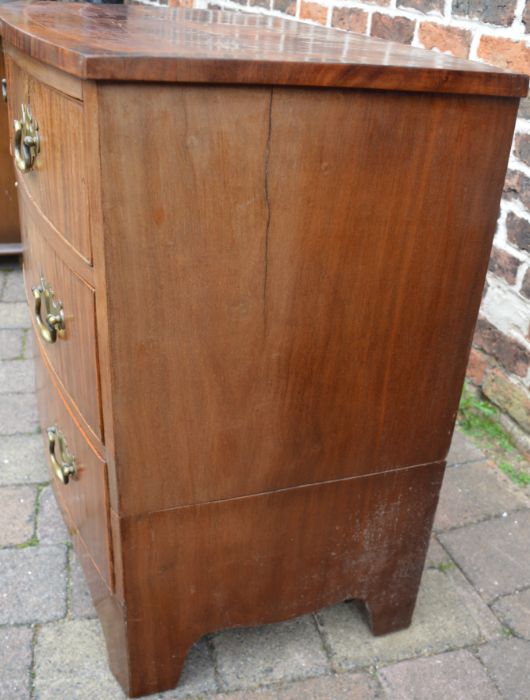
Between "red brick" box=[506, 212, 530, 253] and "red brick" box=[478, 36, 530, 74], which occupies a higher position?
"red brick" box=[478, 36, 530, 74]

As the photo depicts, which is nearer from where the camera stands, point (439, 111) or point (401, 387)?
point (439, 111)

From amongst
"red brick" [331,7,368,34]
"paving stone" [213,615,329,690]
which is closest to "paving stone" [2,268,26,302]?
"red brick" [331,7,368,34]

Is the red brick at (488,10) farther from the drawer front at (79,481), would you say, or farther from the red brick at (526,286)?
the drawer front at (79,481)

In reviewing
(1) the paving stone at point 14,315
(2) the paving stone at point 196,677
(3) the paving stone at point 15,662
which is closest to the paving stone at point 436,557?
(2) the paving stone at point 196,677

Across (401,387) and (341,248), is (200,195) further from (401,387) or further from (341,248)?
(401,387)

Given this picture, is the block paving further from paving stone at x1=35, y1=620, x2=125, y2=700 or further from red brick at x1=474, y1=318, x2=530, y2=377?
red brick at x1=474, y1=318, x2=530, y2=377

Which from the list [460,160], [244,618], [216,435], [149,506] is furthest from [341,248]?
[244,618]

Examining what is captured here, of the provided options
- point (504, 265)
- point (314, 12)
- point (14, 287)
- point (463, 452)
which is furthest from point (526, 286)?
point (14, 287)

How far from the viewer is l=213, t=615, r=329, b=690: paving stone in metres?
1.56

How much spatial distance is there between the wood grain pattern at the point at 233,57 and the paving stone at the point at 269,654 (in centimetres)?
120

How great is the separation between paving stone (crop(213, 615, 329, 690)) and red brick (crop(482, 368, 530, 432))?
96cm

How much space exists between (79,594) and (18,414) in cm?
88

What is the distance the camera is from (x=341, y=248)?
120cm

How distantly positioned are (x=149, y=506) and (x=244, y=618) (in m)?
0.40
